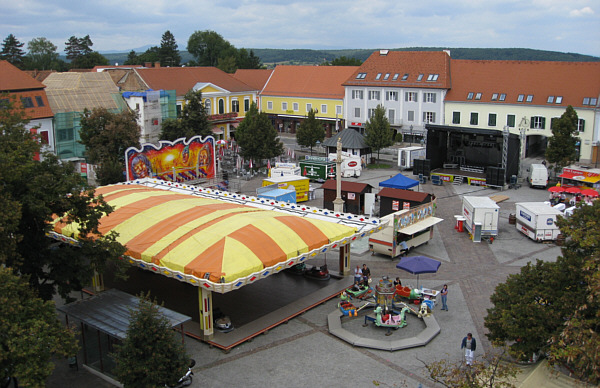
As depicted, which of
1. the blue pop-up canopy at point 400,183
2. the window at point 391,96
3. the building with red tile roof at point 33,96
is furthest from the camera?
the window at point 391,96

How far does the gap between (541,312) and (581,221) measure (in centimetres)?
272

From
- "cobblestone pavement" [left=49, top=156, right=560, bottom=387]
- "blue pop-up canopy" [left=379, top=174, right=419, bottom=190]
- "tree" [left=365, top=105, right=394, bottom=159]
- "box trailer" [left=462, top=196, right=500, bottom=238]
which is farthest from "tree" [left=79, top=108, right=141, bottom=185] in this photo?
"box trailer" [left=462, top=196, right=500, bottom=238]

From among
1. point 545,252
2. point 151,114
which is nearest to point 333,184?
point 545,252

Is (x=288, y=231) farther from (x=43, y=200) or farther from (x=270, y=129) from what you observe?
(x=270, y=129)

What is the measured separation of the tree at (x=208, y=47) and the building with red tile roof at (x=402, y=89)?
66106mm

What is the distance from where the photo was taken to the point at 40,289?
58.1ft

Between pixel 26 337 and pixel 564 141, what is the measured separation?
42365 millimetres

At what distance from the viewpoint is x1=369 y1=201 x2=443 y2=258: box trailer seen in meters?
28.1

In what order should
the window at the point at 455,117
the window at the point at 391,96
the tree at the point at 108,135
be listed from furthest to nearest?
1. the window at the point at 391,96
2. the window at the point at 455,117
3. the tree at the point at 108,135

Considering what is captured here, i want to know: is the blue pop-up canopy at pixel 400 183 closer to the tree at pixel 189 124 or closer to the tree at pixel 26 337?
the tree at pixel 189 124

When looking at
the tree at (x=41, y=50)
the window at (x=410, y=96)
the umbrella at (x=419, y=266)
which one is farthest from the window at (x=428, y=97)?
the tree at (x=41, y=50)

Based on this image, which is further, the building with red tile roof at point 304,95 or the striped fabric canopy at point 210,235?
the building with red tile roof at point 304,95

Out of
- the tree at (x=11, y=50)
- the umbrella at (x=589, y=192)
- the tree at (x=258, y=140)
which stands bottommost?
the umbrella at (x=589, y=192)

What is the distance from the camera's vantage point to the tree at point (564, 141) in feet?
147
